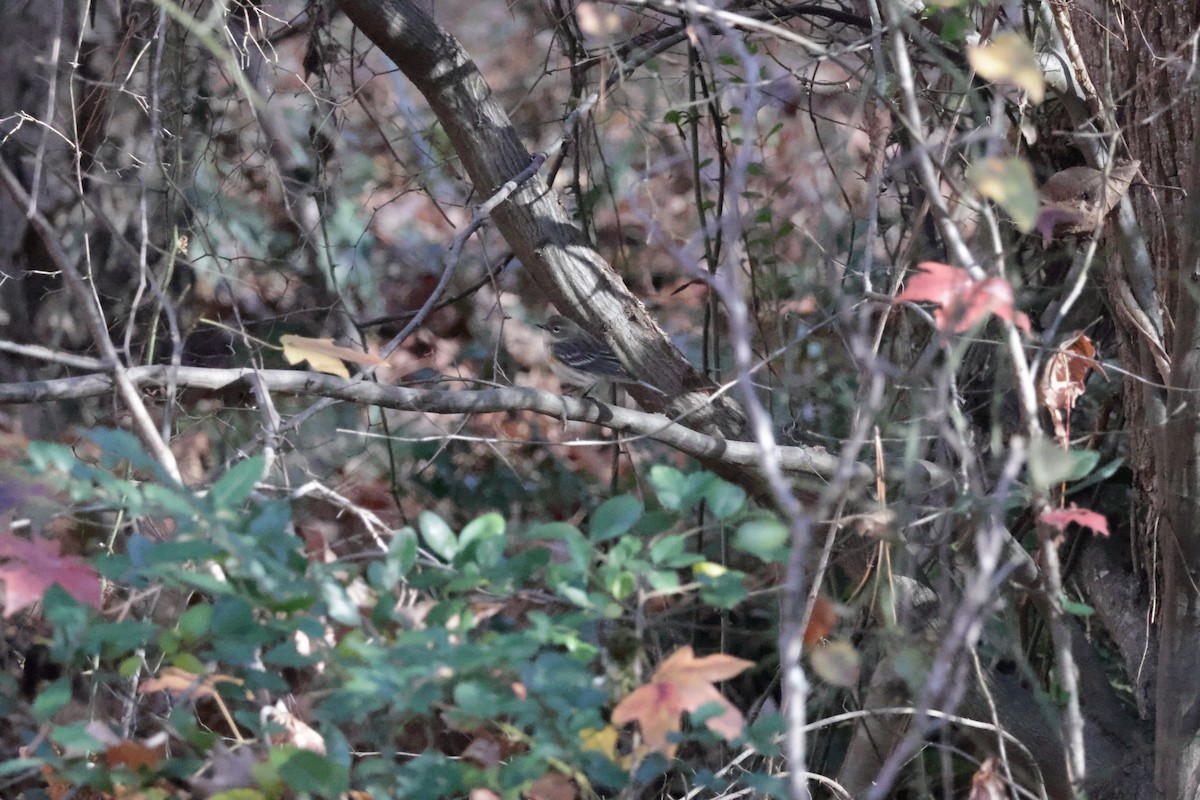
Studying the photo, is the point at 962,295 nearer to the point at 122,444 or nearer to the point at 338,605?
the point at 338,605

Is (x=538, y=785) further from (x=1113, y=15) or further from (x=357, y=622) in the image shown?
(x=1113, y=15)

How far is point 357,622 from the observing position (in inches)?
52.8

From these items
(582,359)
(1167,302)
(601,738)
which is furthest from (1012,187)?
(582,359)

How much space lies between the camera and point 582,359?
395 cm

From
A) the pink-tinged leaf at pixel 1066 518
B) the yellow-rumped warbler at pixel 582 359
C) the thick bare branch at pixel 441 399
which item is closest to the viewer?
the pink-tinged leaf at pixel 1066 518

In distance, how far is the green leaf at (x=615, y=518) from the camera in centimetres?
143

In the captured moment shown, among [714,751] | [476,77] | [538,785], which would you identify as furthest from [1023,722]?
[476,77]

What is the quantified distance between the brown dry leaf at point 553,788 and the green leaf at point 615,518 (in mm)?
428

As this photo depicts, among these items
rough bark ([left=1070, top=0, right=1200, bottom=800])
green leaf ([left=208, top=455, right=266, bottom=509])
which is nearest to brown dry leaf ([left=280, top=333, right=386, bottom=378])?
green leaf ([left=208, top=455, right=266, bottom=509])

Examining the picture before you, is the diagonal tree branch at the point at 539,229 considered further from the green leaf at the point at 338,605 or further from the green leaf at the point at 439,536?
the green leaf at the point at 338,605

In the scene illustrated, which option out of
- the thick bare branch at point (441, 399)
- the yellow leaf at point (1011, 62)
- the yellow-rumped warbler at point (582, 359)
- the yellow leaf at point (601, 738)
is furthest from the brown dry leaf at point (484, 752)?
the yellow-rumped warbler at point (582, 359)

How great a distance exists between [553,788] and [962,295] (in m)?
0.92

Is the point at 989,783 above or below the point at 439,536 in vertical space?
below

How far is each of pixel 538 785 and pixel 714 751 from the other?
5.42ft
